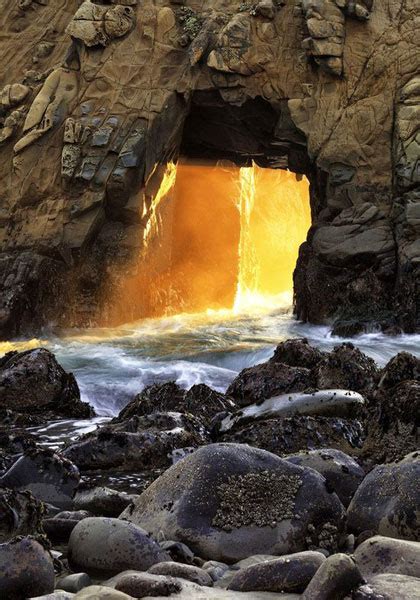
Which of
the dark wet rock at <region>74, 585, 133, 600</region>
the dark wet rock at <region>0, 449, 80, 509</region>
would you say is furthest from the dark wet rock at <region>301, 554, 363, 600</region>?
the dark wet rock at <region>0, 449, 80, 509</region>

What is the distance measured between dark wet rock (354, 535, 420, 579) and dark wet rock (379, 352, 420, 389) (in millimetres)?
5037

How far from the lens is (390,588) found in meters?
3.85

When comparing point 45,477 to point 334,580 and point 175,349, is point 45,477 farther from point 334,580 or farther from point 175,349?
point 175,349

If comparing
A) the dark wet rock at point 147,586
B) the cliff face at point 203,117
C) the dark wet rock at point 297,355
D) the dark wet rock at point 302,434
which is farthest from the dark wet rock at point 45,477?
the cliff face at point 203,117

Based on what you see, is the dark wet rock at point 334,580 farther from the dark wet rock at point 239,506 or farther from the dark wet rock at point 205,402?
the dark wet rock at point 205,402

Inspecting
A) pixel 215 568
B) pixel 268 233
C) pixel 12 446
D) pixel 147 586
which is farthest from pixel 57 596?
pixel 268 233

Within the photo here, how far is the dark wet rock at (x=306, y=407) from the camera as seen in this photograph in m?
9.38

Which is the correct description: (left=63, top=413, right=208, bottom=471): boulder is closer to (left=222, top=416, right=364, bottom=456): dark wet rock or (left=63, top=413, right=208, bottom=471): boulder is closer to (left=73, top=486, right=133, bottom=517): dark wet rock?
(left=222, top=416, right=364, bottom=456): dark wet rock

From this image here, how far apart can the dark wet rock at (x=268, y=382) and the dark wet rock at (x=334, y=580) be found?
7.40 metres

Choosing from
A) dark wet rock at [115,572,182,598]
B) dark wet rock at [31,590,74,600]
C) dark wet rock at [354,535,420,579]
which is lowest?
dark wet rock at [31,590,74,600]

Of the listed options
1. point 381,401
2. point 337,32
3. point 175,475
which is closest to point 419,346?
point 337,32

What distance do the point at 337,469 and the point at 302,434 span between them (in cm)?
208

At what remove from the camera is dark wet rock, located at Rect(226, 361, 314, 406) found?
11.4m

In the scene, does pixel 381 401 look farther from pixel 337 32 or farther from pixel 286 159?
pixel 286 159
